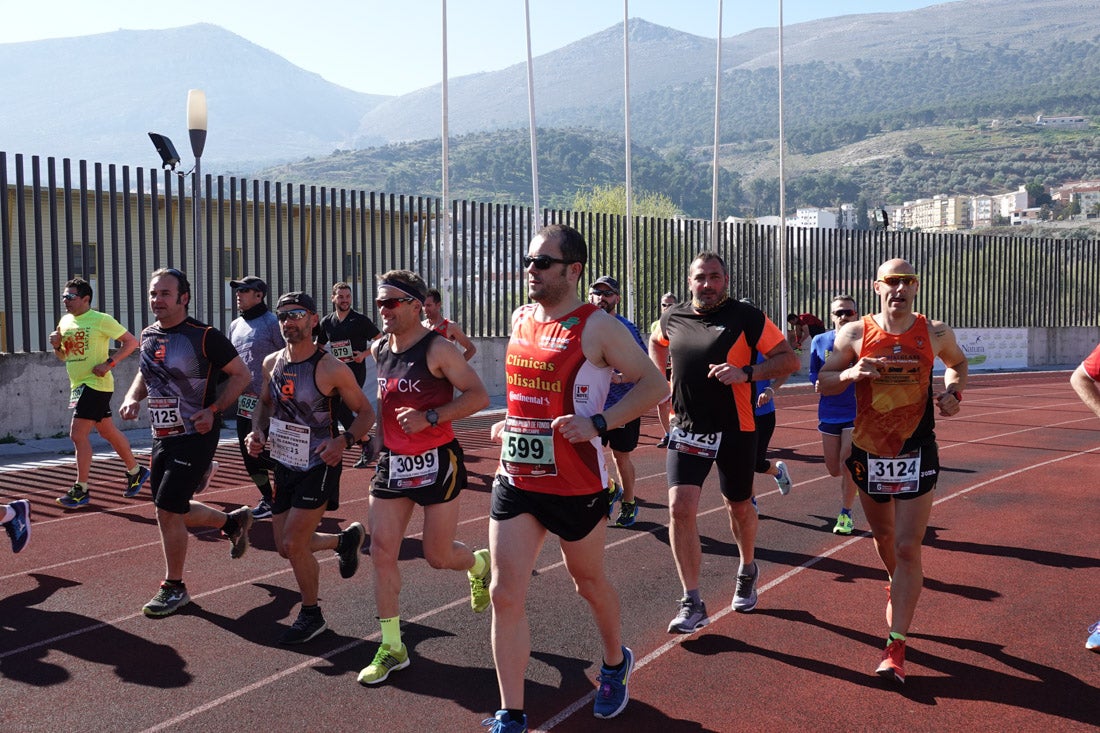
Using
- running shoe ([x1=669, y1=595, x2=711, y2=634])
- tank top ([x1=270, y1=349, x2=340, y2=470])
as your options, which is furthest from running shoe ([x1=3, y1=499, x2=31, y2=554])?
running shoe ([x1=669, y1=595, x2=711, y2=634])

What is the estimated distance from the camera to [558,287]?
4402 mm

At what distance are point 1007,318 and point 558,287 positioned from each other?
3321 cm

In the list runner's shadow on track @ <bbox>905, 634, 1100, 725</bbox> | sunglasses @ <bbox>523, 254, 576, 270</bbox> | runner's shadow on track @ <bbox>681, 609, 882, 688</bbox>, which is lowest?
runner's shadow on track @ <bbox>905, 634, 1100, 725</bbox>

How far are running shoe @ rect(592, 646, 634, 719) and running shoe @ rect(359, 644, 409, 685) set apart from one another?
108 cm

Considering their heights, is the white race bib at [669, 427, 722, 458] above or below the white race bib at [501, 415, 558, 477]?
below

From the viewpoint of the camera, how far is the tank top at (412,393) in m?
5.25

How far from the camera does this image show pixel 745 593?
20.9 feet

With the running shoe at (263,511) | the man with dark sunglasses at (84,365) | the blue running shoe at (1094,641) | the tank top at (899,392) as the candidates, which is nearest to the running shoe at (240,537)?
the running shoe at (263,511)

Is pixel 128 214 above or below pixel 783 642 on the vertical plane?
above

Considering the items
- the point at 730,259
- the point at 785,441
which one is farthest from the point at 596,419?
the point at 730,259

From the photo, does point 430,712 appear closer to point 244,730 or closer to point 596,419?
point 244,730

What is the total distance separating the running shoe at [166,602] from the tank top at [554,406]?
2.86 metres

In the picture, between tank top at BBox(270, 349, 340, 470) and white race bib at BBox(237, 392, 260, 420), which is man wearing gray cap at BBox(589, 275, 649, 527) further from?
tank top at BBox(270, 349, 340, 470)

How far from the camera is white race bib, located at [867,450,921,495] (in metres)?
5.18
